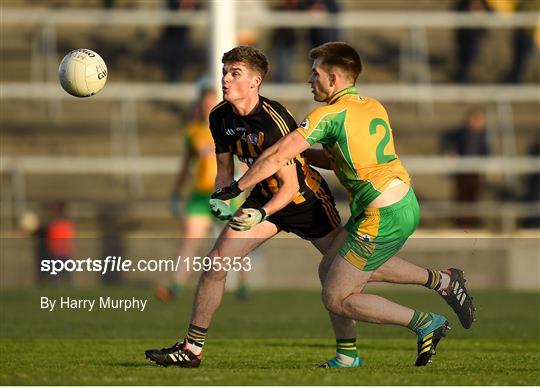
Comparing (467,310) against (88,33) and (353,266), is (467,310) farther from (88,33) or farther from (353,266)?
(88,33)

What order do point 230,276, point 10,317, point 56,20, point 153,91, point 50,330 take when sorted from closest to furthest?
point 50,330
point 10,317
point 230,276
point 153,91
point 56,20

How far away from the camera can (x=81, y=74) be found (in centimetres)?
948

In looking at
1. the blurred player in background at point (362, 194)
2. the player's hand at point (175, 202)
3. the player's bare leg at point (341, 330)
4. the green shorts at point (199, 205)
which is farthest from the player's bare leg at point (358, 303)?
the player's hand at point (175, 202)

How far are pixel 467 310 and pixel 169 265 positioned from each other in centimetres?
914

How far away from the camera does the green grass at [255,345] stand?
7930 mm

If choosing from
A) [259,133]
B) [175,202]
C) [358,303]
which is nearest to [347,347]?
[358,303]

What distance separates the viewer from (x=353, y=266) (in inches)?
330

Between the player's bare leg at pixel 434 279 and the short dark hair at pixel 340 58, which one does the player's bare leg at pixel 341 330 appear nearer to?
the player's bare leg at pixel 434 279

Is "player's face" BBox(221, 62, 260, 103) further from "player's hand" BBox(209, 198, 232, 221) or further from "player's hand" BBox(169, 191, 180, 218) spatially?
"player's hand" BBox(169, 191, 180, 218)

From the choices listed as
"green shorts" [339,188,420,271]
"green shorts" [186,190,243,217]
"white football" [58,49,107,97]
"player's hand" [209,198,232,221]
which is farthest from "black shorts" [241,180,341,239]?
"green shorts" [186,190,243,217]

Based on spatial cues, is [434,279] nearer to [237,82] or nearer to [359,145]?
[359,145]

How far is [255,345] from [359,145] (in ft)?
8.81

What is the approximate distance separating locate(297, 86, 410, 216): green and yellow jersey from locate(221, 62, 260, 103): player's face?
504 millimetres

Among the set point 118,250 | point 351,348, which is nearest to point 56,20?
point 118,250
